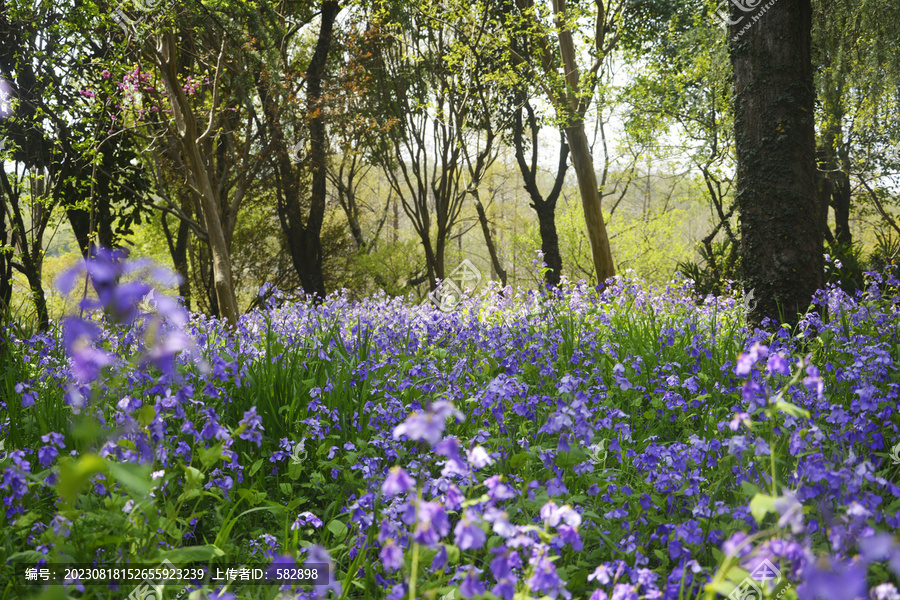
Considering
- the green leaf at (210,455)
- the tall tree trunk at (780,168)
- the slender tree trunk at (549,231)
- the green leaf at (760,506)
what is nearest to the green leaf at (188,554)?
the green leaf at (210,455)

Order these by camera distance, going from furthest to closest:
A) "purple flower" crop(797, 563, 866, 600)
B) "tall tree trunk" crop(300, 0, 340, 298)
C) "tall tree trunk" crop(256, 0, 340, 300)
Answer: "tall tree trunk" crop(256, 0, 340, 300), "tall tree trunk" crop(300, 0, 340, 298), "purple flower" crop(797, 563, 866, 600)

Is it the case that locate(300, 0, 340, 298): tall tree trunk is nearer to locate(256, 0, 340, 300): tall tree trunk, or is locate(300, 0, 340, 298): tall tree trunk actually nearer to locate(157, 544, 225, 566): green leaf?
locate(256, 0, 340, 300): tall tree trunk

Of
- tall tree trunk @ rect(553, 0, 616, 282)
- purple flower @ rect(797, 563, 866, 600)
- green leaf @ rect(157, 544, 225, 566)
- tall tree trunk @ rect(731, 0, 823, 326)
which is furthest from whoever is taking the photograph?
tall tree trunk @ rect(553, 0, 616, 282)

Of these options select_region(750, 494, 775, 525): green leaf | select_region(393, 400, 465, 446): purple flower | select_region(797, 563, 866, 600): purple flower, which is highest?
select_region(393, 400, 465, 446): purple flower

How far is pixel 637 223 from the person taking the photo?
68.0ft

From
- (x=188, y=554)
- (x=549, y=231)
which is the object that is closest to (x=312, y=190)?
(x=549, y=231)

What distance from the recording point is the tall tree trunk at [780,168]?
175 inches

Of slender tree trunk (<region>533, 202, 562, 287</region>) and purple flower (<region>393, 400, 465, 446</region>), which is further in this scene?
slender tree trunk (<region>533, 202, 562, 287</region>)

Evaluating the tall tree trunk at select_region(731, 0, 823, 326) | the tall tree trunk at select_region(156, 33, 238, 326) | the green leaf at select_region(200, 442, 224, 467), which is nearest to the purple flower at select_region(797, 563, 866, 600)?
the green leaf at select_region(200, 442, 224, 467)

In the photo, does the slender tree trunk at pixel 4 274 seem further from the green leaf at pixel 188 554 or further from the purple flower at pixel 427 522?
the purple flower at pixel 427 522

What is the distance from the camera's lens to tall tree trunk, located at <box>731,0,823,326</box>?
14.6ft

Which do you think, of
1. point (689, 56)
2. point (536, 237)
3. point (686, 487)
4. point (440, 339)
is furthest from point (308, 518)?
point (536, 237)

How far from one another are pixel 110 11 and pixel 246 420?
7248 mm

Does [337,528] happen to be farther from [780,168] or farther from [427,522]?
[780,168]
